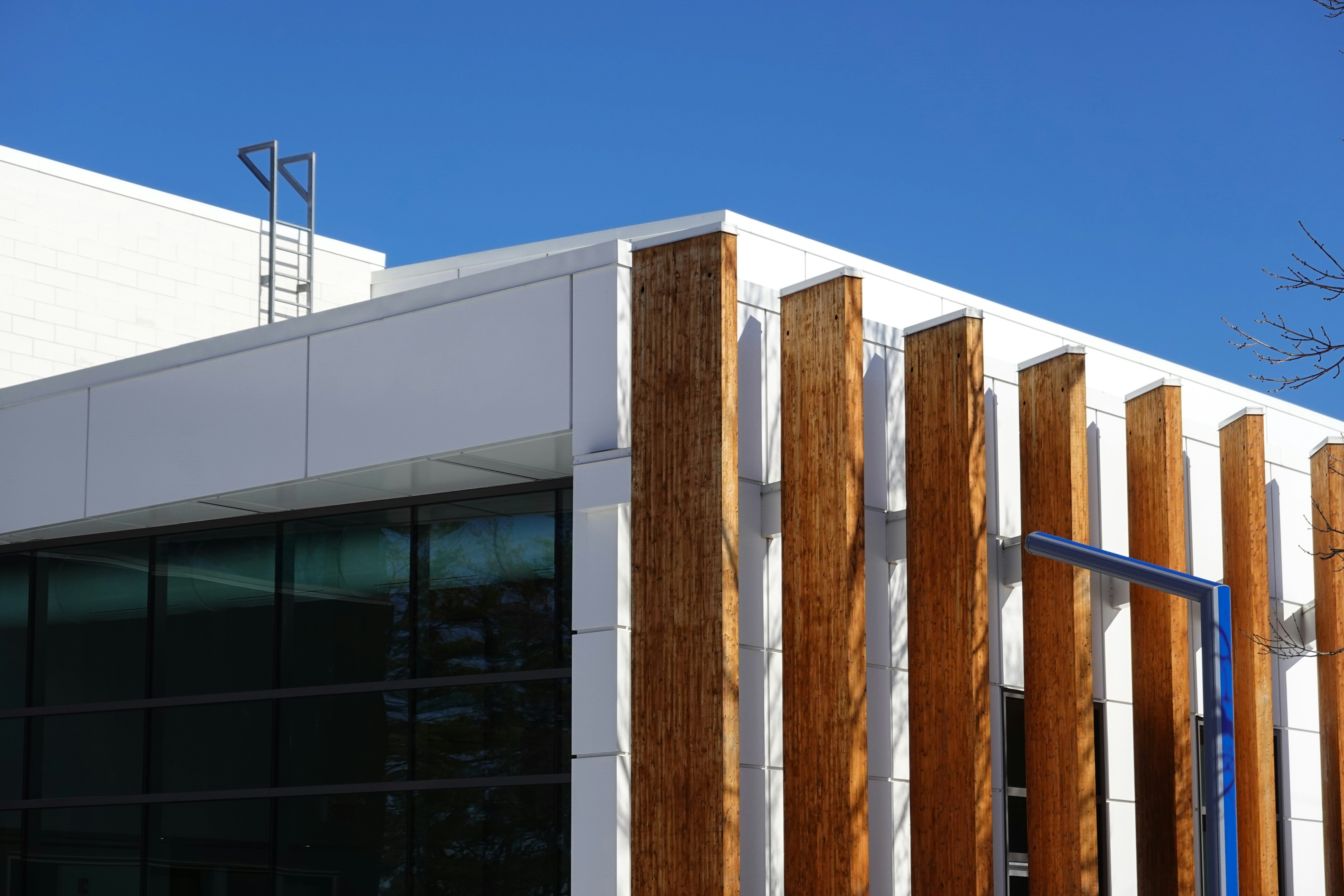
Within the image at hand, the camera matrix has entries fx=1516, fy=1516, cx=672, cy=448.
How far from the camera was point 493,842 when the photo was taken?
1120 centimetres

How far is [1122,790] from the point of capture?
40.1 feet

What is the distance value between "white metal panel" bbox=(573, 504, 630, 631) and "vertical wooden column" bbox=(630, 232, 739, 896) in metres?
0.08

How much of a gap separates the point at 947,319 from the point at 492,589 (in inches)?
159

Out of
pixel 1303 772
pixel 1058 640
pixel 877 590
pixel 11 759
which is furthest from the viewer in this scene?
pixel 11 759

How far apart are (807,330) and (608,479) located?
170 cm

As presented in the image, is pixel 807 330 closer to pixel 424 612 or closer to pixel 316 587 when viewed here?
pixel 424 612

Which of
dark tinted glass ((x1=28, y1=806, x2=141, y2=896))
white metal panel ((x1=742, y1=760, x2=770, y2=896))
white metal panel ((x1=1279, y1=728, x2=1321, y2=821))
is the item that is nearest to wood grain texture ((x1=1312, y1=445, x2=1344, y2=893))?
white metal panel ((x1=1279, y1=728, x2=1321, y2=821))

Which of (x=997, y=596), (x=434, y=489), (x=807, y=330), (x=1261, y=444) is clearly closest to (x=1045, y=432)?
(x=997, y=596)

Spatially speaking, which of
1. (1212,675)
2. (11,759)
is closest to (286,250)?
(11,759)

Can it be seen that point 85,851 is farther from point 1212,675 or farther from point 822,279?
point 1212,675

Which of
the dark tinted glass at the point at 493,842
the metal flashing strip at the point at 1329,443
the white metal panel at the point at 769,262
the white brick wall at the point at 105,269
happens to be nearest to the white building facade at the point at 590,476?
the dark tinted glass at the point at 493,842

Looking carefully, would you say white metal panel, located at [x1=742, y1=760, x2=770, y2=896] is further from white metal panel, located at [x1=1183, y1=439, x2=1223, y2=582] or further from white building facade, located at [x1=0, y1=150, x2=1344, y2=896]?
white metal panel, located at [x1=1183, y1=439, x2=1223, y2=582]

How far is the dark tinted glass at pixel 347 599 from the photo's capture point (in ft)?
40.1

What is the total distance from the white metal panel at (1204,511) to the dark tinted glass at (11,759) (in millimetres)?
10937
